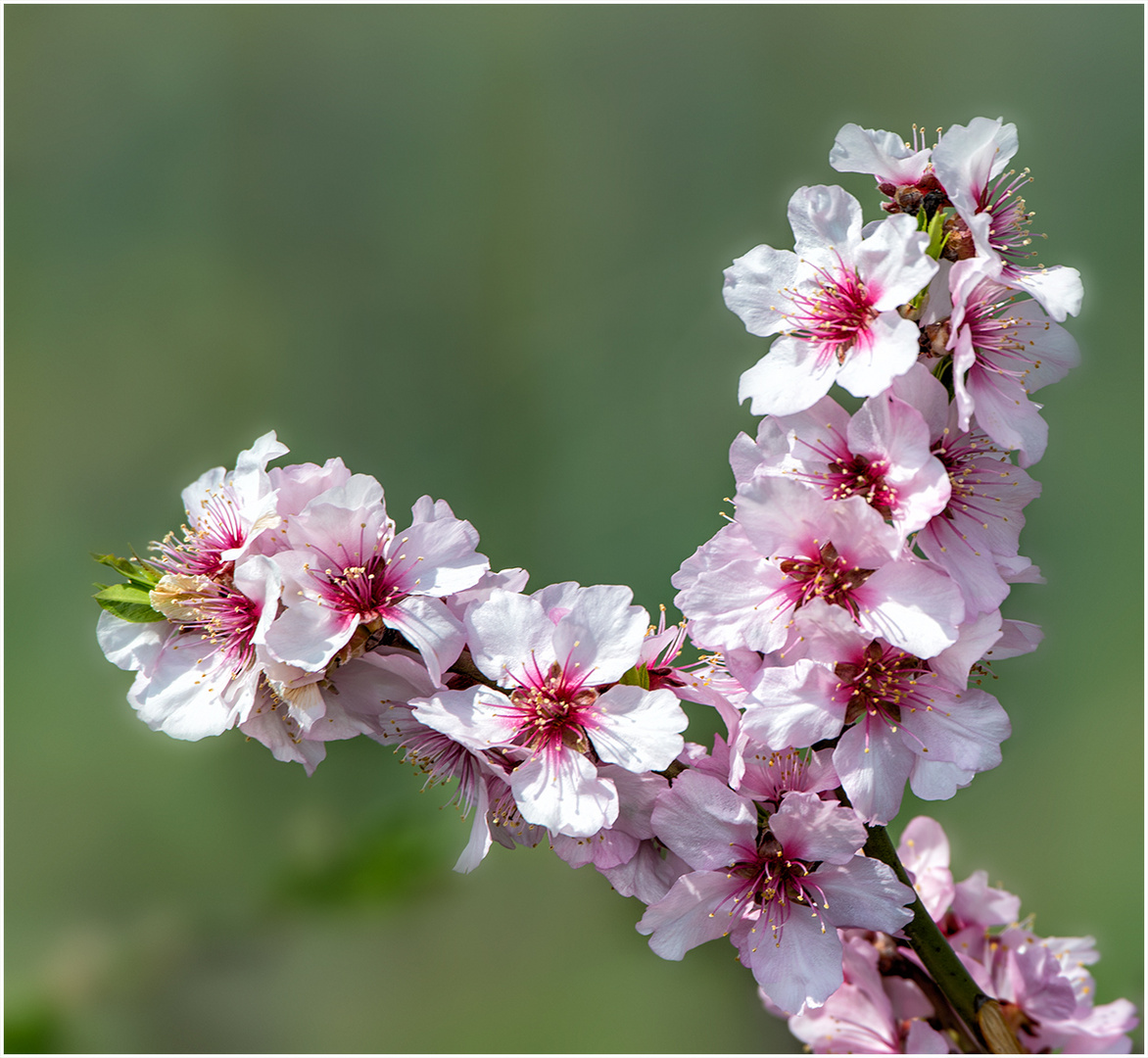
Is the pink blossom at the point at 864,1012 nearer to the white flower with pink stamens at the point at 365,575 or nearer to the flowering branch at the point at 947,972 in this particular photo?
the flowering branch at the point at 947,972

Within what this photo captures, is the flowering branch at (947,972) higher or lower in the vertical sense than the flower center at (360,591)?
lower

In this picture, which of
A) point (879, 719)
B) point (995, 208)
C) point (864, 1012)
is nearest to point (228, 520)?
point (879, 719)

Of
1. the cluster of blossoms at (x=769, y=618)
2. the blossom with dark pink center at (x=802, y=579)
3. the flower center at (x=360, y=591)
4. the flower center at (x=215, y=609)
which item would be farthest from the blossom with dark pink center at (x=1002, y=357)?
the flower center at (x=215, y=609)

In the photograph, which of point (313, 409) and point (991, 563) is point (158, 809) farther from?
point (991, 563)

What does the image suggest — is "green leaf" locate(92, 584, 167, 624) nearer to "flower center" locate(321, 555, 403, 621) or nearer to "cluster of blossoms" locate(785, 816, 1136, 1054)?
"flower center" locate(321, 555, 403, 621)

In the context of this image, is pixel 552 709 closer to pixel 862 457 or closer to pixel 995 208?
pixel 862 457

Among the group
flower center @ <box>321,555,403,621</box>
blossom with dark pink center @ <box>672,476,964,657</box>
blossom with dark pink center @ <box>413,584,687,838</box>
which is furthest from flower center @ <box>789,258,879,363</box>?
flower center @ <box>321,555,403,621</box>

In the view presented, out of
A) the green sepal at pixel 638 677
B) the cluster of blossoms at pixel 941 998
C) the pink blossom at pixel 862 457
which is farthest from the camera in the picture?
the cluster of blossoms at pixel 941 998

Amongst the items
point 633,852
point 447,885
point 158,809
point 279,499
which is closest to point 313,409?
point 158,809
